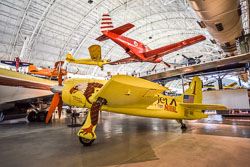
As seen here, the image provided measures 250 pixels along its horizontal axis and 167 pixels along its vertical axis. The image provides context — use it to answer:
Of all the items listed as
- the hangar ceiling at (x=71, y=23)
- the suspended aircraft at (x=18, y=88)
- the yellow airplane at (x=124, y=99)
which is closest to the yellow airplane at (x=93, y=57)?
the suspended aircraft at (x=18, y=88)

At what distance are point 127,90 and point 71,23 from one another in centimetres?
2305

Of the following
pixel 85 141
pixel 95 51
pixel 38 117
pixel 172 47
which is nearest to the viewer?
pixel 85 141

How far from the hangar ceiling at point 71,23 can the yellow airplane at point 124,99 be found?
14219 mm

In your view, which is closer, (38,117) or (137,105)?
(137,105)

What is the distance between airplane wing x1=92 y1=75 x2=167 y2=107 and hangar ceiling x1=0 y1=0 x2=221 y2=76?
1514 centimetres

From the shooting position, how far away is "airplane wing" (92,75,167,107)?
10.3 ft

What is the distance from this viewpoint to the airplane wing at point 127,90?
3139mm

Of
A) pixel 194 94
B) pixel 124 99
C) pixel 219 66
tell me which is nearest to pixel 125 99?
pixel 124 99

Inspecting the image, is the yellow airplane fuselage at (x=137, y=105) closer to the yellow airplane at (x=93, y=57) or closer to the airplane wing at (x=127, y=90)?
the airplane wing at (x=127, y=90)

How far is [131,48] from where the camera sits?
10.0 meters

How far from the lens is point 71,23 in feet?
71.7

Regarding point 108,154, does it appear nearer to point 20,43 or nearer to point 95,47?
point 95,47

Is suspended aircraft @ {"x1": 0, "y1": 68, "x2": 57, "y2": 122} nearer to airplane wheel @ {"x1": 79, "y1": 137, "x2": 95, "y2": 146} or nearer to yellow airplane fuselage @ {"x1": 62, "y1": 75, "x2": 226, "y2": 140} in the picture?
yellow airplane fuselage @ {"x1": 62, "y1": 75, "x2": 226, "y2": 140}

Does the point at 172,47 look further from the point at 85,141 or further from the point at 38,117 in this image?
the point at 38,117
